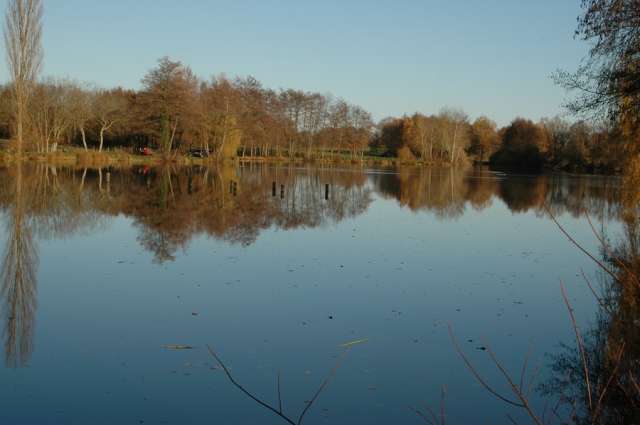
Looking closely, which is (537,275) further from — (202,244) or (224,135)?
(224,135)

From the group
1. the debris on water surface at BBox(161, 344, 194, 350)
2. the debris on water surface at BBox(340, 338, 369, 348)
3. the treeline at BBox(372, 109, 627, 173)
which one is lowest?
the debris on water surface at BBox(340, 338, 369, 348)

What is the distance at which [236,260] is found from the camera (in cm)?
1201

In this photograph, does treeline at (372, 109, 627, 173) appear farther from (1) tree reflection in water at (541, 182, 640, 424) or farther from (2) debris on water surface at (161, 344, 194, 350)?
(2) debris on water surface at (161, 344, 194, 350)

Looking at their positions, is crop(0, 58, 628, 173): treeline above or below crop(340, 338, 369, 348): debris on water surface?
above

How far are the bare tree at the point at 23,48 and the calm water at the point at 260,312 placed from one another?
81.0 ft

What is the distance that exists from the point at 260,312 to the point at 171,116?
1886 inches

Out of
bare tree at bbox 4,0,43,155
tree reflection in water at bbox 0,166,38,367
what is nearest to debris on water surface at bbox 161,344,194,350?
tree reflection in water at bbox 0,166,38,367

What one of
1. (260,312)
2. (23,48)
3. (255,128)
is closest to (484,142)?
(255,128)

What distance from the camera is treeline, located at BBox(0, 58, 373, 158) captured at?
161 feet

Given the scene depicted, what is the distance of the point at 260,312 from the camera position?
8312mm

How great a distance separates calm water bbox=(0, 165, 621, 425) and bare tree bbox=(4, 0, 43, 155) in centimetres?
2468

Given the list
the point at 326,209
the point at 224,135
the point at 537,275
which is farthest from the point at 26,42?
the point at 537,275

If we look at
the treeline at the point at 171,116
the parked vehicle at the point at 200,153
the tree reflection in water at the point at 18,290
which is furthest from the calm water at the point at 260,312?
the parked vehicle at the point at 200,153

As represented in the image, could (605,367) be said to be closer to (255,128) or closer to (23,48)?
(23,48)
